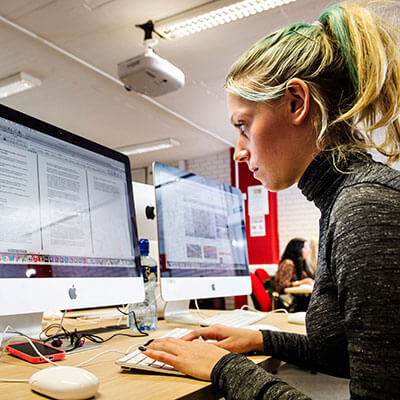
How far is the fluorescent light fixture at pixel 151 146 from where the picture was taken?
630cm

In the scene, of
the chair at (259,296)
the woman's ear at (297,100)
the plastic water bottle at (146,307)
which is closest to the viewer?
the woman's ear at (297,100)

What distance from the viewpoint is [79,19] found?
3348 millimetres

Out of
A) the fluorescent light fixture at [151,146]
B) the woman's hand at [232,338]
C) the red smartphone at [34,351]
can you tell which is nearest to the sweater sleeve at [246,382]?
the woman's hand at [232,338]

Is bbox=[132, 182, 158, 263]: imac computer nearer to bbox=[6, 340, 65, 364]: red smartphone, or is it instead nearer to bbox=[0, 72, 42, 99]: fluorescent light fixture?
bbox=[6, 340, 65, 364]: red smartphone

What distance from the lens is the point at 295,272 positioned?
14.3ft

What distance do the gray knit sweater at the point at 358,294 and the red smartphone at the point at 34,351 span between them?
34 cm

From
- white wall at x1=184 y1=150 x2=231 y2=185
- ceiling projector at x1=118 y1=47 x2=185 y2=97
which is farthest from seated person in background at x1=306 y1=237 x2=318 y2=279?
ceiling projector at x1=118 y1=47 x2=185 y2=97

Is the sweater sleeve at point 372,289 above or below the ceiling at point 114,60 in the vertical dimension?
below

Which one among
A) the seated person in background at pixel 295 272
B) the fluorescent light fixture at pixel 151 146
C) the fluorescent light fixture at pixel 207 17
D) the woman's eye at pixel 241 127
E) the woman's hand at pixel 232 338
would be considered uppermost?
the fluorescent light fixture at pixel 207 17

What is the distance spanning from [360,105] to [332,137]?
10 cm

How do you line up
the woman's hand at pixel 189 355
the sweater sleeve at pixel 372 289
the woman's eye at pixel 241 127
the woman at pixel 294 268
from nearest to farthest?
1. the sweater sleeve at pixel 372 289
2. the woman's hand at pixel 189 355
3. the woman's eye at pixel 241 127
4. the woman at pixel 294 268

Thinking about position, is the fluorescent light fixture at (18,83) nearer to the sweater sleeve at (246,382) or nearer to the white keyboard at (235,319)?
the white keyboard at (235,319)

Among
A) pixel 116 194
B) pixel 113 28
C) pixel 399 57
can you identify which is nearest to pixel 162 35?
pixel 113 28

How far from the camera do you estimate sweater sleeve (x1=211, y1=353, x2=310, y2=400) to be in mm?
571
